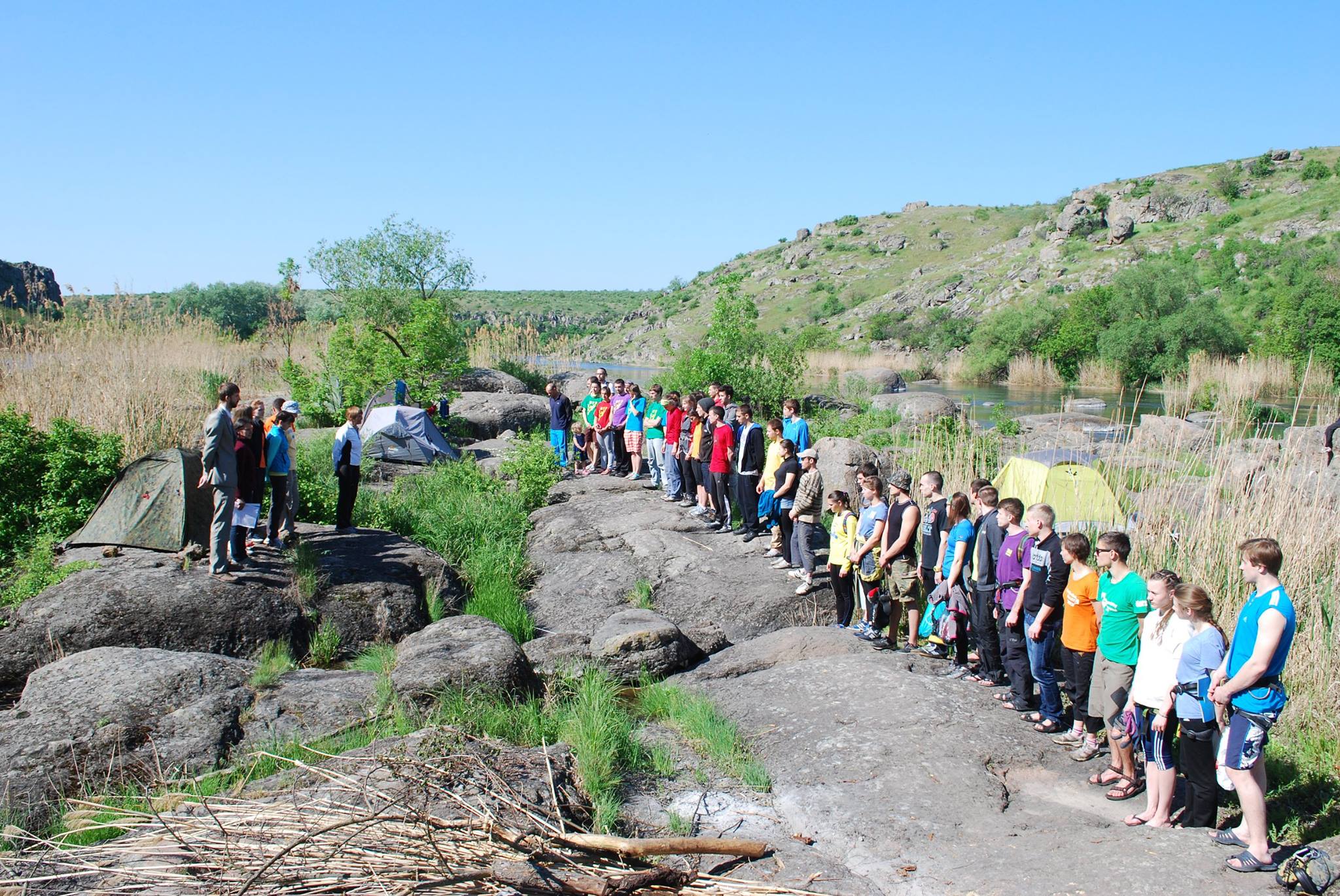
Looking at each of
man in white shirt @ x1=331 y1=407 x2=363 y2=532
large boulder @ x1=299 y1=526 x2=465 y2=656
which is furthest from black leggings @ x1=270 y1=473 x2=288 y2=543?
man in white shirt @ x1=331 y1=407 x2=363 y2=532

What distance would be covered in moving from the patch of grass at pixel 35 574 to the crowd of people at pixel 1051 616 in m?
7.45

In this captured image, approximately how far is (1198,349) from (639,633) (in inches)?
1048

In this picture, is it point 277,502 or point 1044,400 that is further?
point 1044,400

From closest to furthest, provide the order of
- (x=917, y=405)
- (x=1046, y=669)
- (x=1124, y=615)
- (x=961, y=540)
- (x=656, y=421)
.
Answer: (x=1124, y=615) < (x=1046, y=669) < (x=961, y=540) < (x=656, y=421) < (x=917, y=405)

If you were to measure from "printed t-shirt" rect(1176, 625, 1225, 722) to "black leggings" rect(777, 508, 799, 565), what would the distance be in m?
5.63

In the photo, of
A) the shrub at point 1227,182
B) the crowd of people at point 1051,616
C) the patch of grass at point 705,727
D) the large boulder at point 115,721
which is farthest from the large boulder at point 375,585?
the shrub at point 1227,182

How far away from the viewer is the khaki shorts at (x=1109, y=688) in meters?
5.82

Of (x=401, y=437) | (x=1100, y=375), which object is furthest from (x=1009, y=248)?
(x=401, y=437)

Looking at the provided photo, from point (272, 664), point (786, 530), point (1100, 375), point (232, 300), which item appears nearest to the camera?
point (272, 664)

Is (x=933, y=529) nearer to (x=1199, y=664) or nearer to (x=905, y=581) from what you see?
(x=905, y=581)

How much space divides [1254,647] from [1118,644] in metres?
1.18

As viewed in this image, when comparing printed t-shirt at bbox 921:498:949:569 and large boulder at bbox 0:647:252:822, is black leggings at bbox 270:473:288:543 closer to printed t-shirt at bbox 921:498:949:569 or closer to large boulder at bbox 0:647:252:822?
large boulder at bbox 0:647:252:822

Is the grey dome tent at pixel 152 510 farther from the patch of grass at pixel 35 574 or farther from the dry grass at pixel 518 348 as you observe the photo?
the dry grass at pixel 518 348

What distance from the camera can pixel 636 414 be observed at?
1459 cm
